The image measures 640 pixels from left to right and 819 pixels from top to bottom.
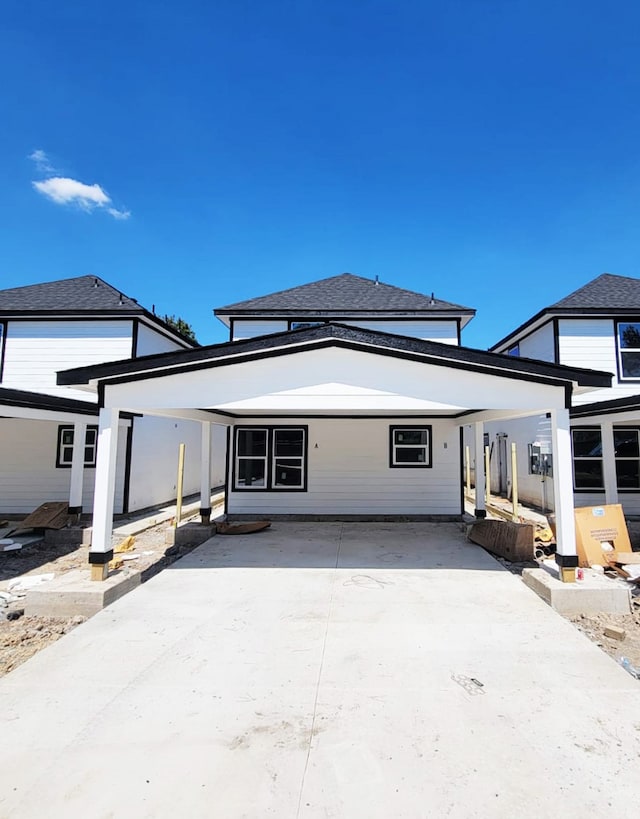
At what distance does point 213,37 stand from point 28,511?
38.6 feet

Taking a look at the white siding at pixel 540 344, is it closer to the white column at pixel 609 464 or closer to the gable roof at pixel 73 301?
the white column at pixel 609 464

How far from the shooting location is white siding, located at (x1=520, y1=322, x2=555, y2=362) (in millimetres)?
11703

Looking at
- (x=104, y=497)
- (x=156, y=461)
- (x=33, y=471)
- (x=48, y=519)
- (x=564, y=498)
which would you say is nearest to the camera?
(x=564, y=498)

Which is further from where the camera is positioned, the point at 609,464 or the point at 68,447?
the point at 68,447

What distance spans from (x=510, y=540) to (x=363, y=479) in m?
4.10

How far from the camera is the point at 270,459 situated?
35.8ft

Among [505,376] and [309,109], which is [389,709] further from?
[309,109]

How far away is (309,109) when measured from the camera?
10.6 m

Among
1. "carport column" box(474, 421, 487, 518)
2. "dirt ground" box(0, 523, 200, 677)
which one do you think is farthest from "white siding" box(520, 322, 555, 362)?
"dirt ground" box(0, 523, 200, 677)

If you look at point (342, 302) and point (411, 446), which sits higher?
point (342, 302)

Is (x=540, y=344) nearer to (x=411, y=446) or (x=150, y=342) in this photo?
(x=411, y=446)

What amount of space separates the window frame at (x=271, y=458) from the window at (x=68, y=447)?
3.86 m

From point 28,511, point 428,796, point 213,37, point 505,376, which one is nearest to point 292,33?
point 213,37

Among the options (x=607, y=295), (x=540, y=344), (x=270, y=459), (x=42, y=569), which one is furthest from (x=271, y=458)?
(x=607, y=295)
